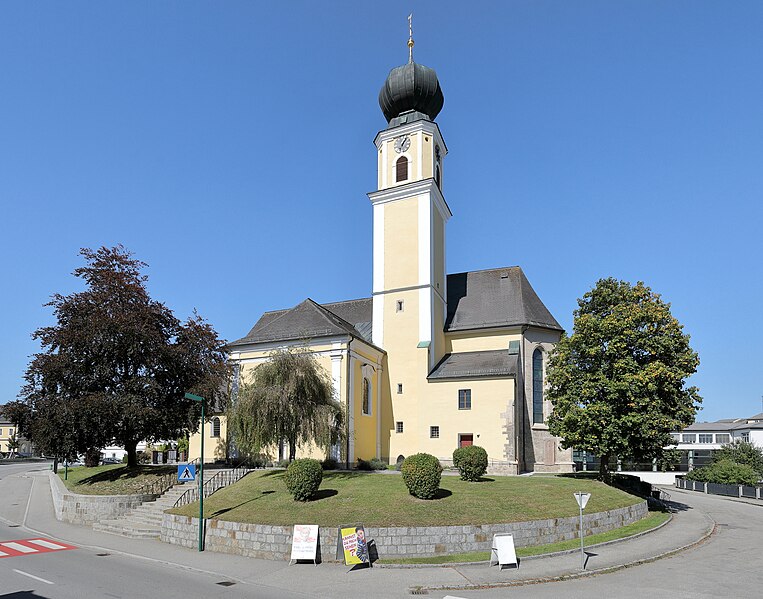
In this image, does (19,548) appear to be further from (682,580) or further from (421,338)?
(421,338)

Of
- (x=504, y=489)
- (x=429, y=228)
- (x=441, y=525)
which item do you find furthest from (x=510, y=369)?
(x=441, y=525)

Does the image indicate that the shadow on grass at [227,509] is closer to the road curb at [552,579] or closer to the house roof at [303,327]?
the road curb at [552,579]

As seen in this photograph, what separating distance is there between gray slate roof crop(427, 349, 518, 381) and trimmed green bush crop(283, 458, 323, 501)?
18.2 meters

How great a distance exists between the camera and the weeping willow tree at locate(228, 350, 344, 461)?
25406 mm

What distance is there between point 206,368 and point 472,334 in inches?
744

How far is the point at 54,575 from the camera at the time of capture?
51.6ft

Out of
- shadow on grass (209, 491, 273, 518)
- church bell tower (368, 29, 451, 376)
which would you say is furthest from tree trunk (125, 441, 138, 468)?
church bell tower (368, 29, 451, 376)

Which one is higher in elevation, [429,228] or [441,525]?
[429,228]

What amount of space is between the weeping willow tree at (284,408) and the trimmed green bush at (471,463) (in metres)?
6.09

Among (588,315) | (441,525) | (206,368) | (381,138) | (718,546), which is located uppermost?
(381,138)

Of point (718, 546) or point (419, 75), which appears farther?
point (419, 75)

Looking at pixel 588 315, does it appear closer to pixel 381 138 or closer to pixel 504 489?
pixel 504 489

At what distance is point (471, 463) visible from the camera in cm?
2497

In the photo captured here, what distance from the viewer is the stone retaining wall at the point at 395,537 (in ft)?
57.0
